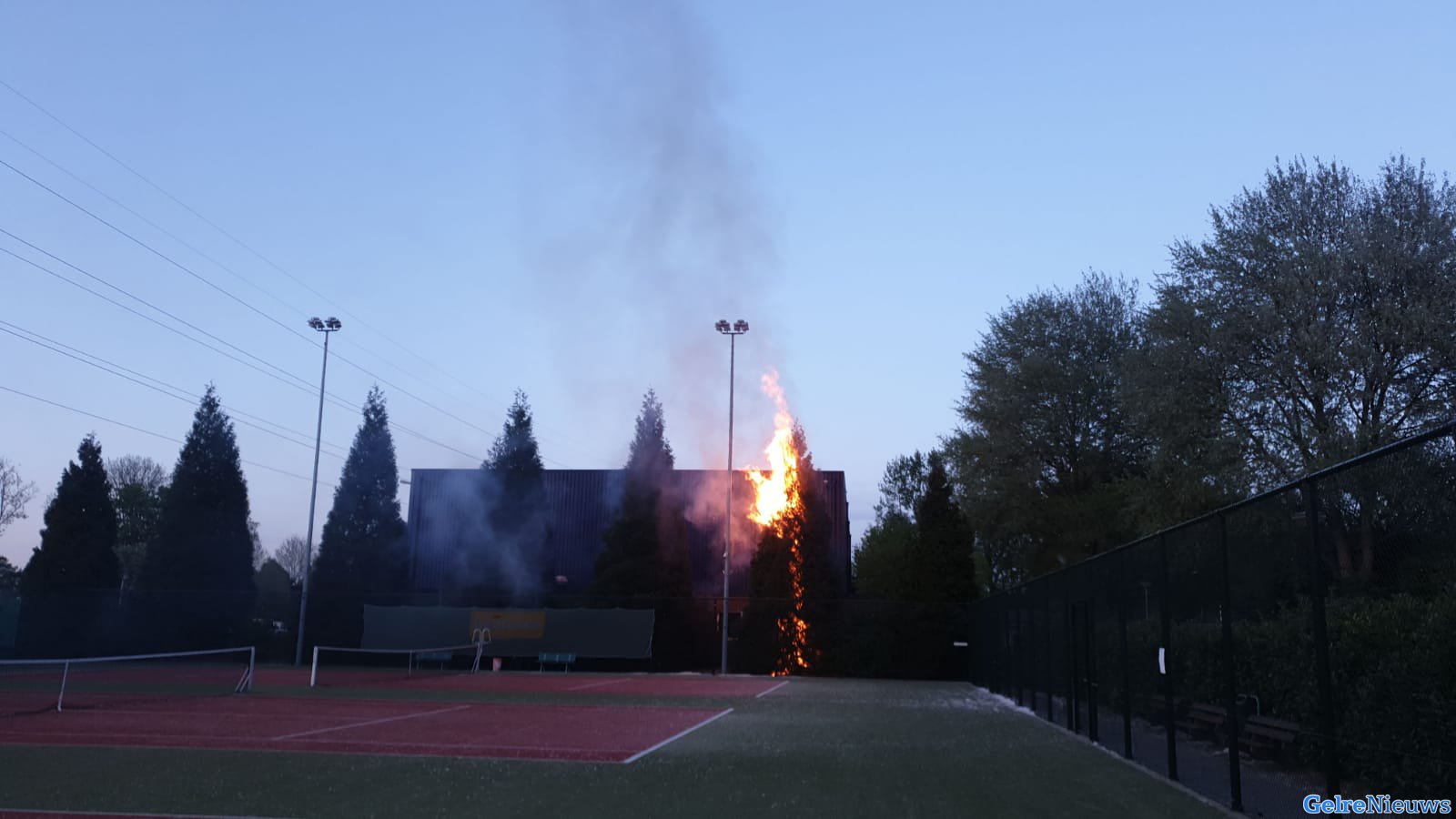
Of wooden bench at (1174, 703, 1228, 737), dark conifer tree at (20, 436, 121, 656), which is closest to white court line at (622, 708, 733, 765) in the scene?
wooden bench at (1174, 703, 1228, 737)

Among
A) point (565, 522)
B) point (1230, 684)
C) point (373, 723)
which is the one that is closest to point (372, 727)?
point (373, 723)

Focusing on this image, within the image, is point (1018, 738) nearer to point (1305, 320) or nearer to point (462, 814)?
point (462, 814)

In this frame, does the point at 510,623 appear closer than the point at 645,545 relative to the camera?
Yes

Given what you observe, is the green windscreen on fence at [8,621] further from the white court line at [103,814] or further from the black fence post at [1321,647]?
the black fence post at [1321,647]

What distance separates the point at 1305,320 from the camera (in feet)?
73.2

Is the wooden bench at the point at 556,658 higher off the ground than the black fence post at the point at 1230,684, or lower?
A: lower

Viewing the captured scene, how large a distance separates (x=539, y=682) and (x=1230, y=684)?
23774mm

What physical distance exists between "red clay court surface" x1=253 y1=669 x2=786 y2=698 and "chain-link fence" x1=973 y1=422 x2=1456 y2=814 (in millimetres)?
14712

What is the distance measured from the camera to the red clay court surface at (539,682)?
26.5m

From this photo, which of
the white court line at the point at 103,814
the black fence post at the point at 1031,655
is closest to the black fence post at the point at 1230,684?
the white court line at the point at 103,814

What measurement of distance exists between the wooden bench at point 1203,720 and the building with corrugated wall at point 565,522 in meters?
34.2

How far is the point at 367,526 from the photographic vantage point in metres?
45.6

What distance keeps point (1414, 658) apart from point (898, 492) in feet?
236

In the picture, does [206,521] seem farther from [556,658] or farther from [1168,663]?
[1168,663]
